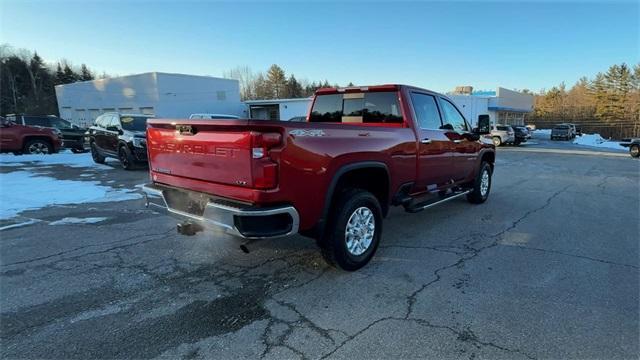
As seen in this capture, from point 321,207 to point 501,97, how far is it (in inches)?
2056

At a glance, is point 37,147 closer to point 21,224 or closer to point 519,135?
point 21,224

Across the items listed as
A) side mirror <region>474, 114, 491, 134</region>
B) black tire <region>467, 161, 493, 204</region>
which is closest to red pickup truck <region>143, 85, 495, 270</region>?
side mirror <region>474, 114, 491, 134</region>

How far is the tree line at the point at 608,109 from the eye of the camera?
5428 centimetres

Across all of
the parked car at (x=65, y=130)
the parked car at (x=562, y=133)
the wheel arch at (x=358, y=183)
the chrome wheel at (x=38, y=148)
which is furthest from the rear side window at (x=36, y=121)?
the parked car at (x=562, y=133)

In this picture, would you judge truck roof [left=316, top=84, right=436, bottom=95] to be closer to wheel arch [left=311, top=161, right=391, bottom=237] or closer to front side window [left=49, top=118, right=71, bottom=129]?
wheel arch [left=311, top=161, right=391, bottom=237]

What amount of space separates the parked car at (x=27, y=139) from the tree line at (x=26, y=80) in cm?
4068

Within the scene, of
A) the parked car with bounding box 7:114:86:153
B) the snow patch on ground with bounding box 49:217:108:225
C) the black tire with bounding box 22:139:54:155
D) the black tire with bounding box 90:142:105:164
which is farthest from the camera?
the parked car with bounding box 7:114:86:153

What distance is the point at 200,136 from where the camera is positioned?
140 inches

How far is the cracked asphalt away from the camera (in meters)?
2.75

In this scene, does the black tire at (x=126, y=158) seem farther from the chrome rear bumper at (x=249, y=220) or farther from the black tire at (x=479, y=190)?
the black tire at (x=479, y=190)

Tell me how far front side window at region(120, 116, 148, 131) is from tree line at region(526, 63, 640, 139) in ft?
201

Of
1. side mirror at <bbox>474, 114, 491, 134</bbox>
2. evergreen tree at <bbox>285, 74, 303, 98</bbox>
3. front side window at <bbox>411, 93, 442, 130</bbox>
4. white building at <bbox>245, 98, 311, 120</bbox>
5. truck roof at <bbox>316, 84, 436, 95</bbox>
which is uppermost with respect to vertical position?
evergreen tree at <bbox>285, 74, 303, 98</bbox>

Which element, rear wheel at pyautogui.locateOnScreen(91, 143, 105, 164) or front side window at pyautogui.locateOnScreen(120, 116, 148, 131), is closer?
front side window at pyautogui.locateOnScreen(120, 116, 148, 131)

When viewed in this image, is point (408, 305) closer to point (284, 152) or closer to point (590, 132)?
point (284, 152)
